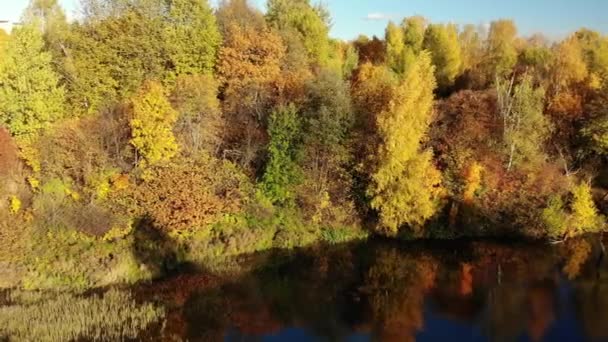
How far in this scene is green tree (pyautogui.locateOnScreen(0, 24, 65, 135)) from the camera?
35688 mm

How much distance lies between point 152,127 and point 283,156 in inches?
354

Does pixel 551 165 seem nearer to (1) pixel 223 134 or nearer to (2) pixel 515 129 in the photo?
(2) pixel 515 129

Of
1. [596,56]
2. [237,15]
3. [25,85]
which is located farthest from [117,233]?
[596,56]

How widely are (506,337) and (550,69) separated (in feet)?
113

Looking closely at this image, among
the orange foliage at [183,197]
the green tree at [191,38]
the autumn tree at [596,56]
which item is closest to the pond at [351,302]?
the orange foliage at [183,197]

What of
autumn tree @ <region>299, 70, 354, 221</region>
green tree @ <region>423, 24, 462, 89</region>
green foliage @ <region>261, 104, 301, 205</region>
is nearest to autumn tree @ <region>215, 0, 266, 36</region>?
autumn tree @ <region>299, 70, 354, 221</region>

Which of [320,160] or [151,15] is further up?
[151,15]

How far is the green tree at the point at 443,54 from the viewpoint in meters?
59.5

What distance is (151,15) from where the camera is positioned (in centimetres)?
4312

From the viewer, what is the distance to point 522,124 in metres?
41.3

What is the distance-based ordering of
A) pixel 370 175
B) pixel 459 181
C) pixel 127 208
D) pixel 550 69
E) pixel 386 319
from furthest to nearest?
pixel 550 69 < pixel 459 181 < pixel 370 175 < pixel 127 208 < pixel 386 319

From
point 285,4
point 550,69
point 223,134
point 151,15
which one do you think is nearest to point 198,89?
point 223,134

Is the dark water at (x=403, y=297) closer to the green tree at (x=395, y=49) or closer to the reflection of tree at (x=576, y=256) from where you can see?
the reflection of tree at (x=576, y=256)

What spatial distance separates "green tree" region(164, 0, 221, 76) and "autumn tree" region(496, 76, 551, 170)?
23201 mm
